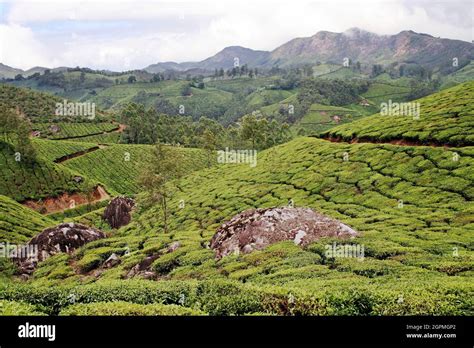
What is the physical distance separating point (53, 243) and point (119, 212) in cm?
2865

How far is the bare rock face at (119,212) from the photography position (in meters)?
65.1

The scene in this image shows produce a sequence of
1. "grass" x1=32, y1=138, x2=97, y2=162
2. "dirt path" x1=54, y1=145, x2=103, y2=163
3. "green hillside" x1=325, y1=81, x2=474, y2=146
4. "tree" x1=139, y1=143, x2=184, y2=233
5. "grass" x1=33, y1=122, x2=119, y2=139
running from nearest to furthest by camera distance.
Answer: "tree" x1=139, y1=143, x2=184, y2=233 → "green hillside" x1=325, y1=81, x2=474, y2=146 → "grass" x1=32, y1=138, x2=97, y2=162 → "dirt path" x1=54, y1=145, x2=103, y2=163 → "grass" x1=33, y1=122, x2=119, y2=139

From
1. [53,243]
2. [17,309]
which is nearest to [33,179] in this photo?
[53,243]

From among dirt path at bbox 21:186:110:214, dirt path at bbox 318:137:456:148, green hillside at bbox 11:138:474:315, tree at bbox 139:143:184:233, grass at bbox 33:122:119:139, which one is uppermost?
grass at bbox 33:122:119:139

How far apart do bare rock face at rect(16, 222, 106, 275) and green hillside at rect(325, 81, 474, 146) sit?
1586 inches

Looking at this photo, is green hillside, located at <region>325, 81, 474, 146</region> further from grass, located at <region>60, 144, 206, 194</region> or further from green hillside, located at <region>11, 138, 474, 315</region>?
grass, located at <region>60, 144, 206, 194</region>

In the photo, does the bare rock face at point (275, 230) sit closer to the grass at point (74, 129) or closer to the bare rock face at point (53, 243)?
the bare rock face at point (53, 243)

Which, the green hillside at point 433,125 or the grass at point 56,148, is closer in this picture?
the green hillside at point 433,125

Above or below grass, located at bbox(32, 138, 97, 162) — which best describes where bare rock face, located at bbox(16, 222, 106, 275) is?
below

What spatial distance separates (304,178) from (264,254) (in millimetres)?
30912

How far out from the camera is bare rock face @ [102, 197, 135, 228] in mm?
65062

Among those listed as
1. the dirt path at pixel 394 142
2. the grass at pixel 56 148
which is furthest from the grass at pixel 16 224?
the grass at pixel 56 148

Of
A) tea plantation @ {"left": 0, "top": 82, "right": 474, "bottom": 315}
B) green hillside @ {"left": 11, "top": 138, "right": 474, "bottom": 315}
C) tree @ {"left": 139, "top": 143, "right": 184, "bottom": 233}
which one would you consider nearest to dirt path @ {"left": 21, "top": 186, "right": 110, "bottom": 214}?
tea plantation @ {"left": 0, "top": 82, "right": 474, "bottom": 315}

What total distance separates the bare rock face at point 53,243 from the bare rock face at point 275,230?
17.6 metres
